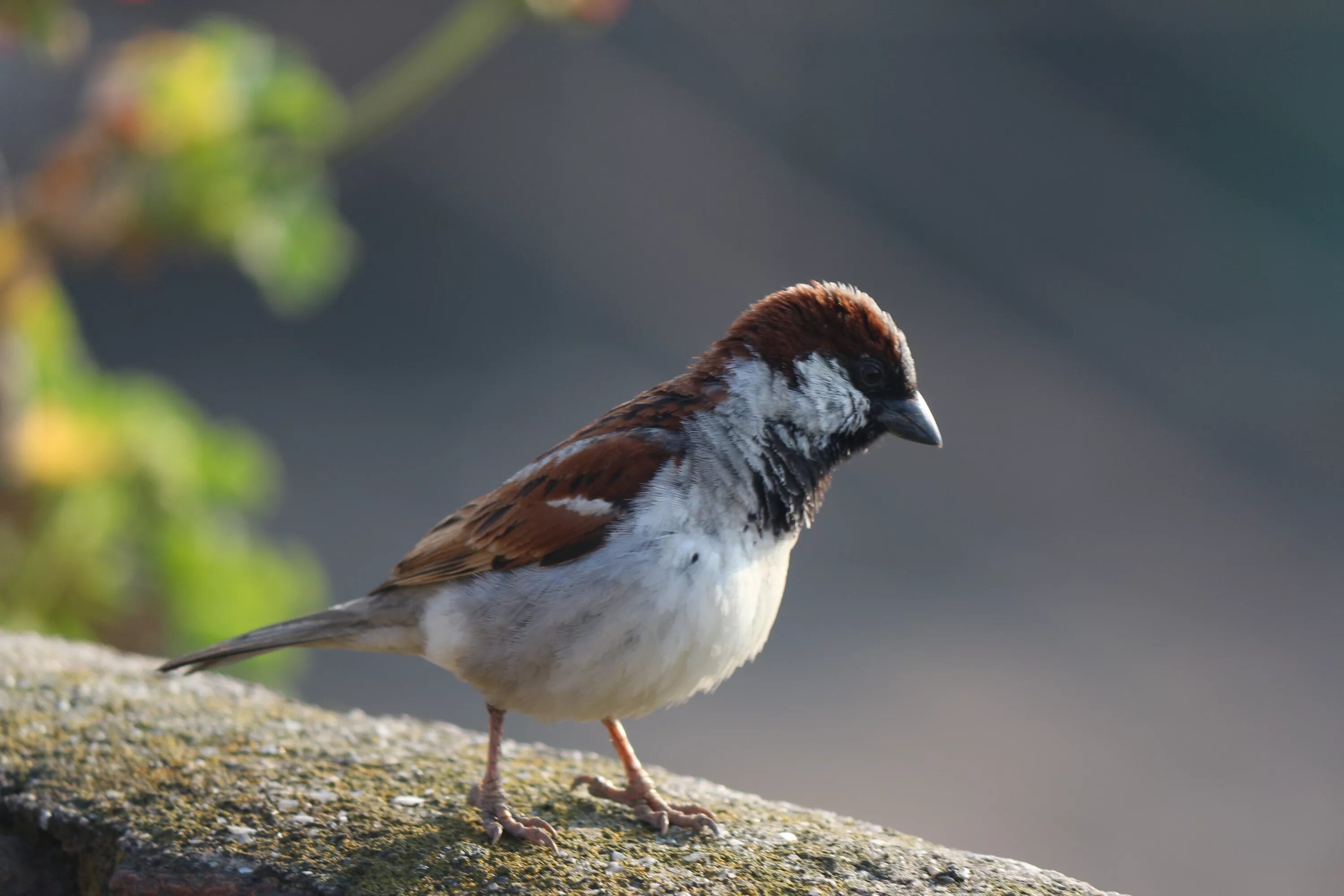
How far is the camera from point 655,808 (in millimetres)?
2459

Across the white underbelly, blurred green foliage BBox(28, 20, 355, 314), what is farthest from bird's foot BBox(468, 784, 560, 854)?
blurred green foliage BBox(28, 20, 355, 314)

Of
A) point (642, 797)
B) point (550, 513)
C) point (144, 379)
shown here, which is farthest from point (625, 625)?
point (144, 379)

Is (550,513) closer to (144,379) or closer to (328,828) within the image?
(328,828)

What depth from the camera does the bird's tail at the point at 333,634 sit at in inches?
104

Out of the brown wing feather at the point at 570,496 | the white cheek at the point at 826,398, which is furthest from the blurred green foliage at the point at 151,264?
the white cheek at the point at 826,398

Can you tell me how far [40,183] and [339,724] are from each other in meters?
1.50

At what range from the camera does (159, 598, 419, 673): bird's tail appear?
265 cm

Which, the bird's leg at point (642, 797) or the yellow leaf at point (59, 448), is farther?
the yellow leaf at point (59, 448)

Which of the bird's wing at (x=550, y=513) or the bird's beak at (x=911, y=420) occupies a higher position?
the bird's beak at (x=911, y=420)

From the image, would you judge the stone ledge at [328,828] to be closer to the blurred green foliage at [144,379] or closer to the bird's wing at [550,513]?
the bird's wing at [550,513]

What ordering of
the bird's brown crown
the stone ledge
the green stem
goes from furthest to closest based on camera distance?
the green stem, the bird's brown crown, the stone ledge

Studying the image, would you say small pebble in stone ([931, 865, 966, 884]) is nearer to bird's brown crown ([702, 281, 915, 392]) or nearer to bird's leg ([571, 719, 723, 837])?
bird's leg ([571, 719, 723, 837])

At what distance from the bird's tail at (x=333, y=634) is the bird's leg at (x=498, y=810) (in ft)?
0.93

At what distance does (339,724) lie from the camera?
2.90 m
